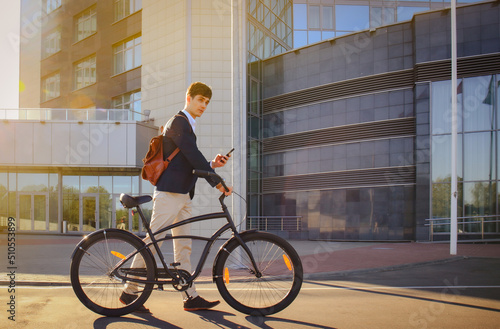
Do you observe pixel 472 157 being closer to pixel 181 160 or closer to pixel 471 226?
pixel 471 226

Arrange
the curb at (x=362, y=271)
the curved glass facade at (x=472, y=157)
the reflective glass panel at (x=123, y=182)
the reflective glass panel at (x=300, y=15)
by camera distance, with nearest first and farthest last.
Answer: the curb at (x=362, y=271) < the curved glass facade at (x=472, y=157) < the reflective glass panel at (x=123, y=182) < the reflective glass panel at (x=300, y=15)

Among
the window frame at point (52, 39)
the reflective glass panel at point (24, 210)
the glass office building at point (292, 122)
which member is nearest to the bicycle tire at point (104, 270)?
the glass office building at point (292, 122)

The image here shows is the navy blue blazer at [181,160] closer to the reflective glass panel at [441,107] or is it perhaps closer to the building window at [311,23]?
the reflective glass panel at [441,107]

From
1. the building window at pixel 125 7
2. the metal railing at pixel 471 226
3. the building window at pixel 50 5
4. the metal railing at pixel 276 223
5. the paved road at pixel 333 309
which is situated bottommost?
the metal railing at pixel 276 223

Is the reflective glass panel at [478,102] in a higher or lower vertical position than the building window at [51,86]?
lower

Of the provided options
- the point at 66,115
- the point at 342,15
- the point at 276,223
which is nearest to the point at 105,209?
the point at 66,115

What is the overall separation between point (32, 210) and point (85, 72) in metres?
9.23

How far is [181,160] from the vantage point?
4.49m

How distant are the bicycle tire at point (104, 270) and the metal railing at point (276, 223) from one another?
733 inches

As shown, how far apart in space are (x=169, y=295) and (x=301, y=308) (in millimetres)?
1814

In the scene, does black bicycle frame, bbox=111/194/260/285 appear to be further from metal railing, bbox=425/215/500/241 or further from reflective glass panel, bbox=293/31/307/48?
reflective glass panel, bbox=293/31/307/48

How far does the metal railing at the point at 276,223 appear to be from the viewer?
22969mm

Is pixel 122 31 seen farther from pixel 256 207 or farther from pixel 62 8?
pixel 256 207

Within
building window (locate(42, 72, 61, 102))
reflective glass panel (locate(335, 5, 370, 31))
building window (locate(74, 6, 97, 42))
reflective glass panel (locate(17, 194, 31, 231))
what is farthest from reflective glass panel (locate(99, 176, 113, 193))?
reflective glass panel (locate(335, 5, 370, 31))
